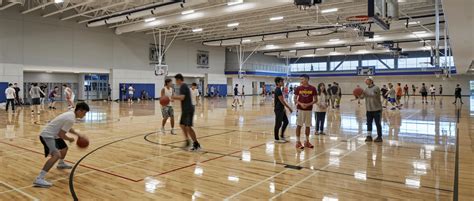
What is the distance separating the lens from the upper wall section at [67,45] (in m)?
22.7

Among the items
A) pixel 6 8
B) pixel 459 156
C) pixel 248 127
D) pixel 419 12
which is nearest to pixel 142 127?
pixel 248 127

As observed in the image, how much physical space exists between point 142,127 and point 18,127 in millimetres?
4065

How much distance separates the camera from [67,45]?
25844mm

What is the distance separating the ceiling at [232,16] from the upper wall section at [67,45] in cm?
71

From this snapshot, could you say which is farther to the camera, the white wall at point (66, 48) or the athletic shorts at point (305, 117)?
the white wall at point (66, 48)

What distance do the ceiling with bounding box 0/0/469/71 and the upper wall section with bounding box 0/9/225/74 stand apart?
71 centimetres

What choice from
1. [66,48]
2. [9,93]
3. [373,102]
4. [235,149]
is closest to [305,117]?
[235,149]

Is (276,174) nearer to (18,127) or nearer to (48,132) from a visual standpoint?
(48,132)

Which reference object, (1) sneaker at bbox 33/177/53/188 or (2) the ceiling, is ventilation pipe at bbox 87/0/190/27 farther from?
(1) sneaker at bbox 33/177/53/188

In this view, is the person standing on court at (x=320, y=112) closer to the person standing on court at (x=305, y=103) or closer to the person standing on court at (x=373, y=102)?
the person standing on court at (x=373, y=102)

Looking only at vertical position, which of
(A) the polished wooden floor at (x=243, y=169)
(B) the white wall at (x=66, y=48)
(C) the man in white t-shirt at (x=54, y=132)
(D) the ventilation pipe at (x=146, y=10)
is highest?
(D) the ventilation pipe at (x=146, y=10)

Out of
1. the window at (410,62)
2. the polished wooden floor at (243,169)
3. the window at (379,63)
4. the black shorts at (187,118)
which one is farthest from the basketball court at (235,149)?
the window at (379,63)

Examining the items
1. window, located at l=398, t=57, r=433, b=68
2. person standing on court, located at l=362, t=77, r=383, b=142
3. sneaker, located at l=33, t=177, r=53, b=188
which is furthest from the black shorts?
window, located at l=398, t=57, r=433, b=68

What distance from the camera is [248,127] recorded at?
36.8 feet
